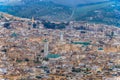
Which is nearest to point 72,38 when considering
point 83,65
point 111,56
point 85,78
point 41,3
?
point 111,56

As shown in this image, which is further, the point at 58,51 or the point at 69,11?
the point at 69,11

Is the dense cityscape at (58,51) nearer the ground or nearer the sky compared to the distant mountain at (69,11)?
nearer the ground

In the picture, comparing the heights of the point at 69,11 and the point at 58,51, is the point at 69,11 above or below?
above

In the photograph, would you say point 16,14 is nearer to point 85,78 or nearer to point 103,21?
point 103,21

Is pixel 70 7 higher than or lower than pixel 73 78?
higher

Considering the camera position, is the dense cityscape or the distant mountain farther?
the distant mountain

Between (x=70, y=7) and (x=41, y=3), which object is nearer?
(x=70, y=7)

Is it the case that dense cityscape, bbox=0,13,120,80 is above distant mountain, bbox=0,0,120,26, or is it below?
below

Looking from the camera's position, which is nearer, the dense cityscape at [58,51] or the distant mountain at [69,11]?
the dense cityscape at [58,51]
